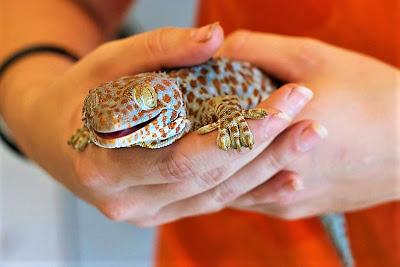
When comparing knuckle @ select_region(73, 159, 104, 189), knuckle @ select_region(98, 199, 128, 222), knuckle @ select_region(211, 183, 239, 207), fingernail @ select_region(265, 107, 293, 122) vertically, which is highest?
→ fingernail @ select_region(265, 107, 293, 122)

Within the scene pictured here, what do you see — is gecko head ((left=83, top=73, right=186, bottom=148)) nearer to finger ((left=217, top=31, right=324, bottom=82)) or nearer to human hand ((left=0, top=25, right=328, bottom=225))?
human hand ((left=0, top=25, right=328, bottom=225))

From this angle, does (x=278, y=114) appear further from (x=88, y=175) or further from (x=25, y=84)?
(x=25, y=84)

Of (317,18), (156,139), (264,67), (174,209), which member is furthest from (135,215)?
(317,18)

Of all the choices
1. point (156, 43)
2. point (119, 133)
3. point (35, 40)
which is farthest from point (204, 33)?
point (35, 40)

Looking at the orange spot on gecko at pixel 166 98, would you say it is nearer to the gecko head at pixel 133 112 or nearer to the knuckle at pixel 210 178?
the gecko head at pixel 133 112

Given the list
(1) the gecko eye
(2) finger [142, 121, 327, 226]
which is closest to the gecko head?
(1) the gecko eye
